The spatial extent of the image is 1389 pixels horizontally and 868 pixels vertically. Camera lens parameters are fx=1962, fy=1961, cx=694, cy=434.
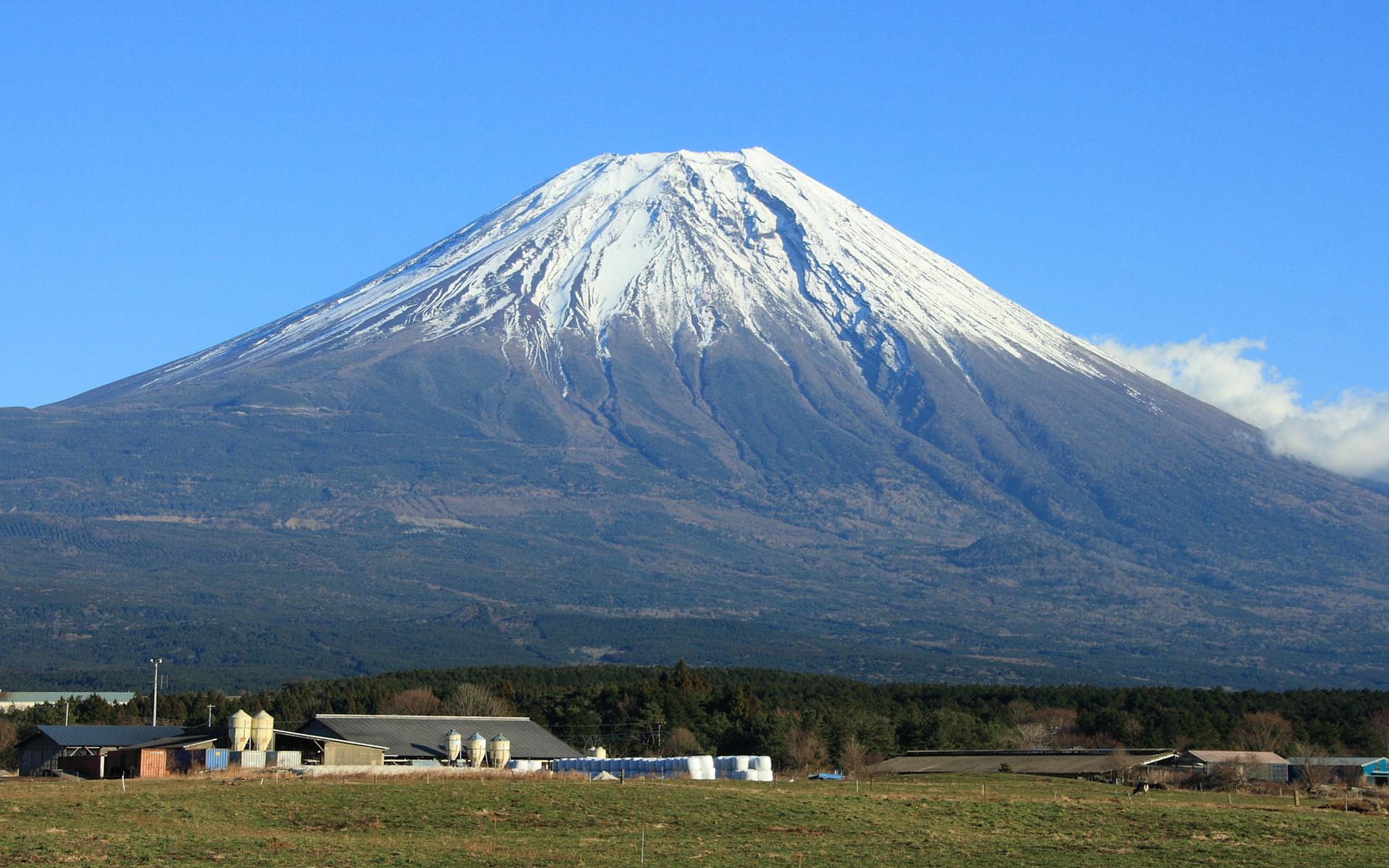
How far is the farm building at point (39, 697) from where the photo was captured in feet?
377

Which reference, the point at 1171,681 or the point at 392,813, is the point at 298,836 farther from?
the point at 1171,681

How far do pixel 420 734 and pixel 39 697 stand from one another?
68519 millimetres

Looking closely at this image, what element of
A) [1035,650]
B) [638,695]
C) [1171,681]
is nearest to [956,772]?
[638,695]

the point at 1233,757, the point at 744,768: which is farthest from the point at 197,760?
the point at 1233,757

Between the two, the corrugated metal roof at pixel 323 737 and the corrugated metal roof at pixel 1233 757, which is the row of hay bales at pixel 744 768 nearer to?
the corrugated metal roof at pixel 323 737

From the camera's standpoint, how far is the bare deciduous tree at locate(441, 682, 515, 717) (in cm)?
9150

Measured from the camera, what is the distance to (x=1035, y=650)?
18788cm

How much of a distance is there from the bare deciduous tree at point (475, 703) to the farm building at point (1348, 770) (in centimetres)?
3570

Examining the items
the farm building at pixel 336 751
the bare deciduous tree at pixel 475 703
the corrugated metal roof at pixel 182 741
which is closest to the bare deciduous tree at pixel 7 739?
the corrugated metal roof at pixel 182 741

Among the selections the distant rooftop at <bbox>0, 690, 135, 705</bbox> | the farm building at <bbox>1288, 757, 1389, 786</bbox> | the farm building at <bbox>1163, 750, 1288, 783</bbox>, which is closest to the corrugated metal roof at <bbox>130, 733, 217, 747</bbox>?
the farm building at <bbox>1163, 750, 1288, 783</bbox>

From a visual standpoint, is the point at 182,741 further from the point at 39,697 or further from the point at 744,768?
the point at 39,697

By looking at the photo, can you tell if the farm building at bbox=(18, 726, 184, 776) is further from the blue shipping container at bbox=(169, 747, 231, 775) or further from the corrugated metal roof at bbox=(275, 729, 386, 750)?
the corrugated metal roof at bbox=(275, 729, 386, 750)

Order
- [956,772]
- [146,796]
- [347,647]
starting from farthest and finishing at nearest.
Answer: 1. [347,647]
2. [956,772]
3. [146,796]

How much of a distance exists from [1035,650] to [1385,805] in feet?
434
